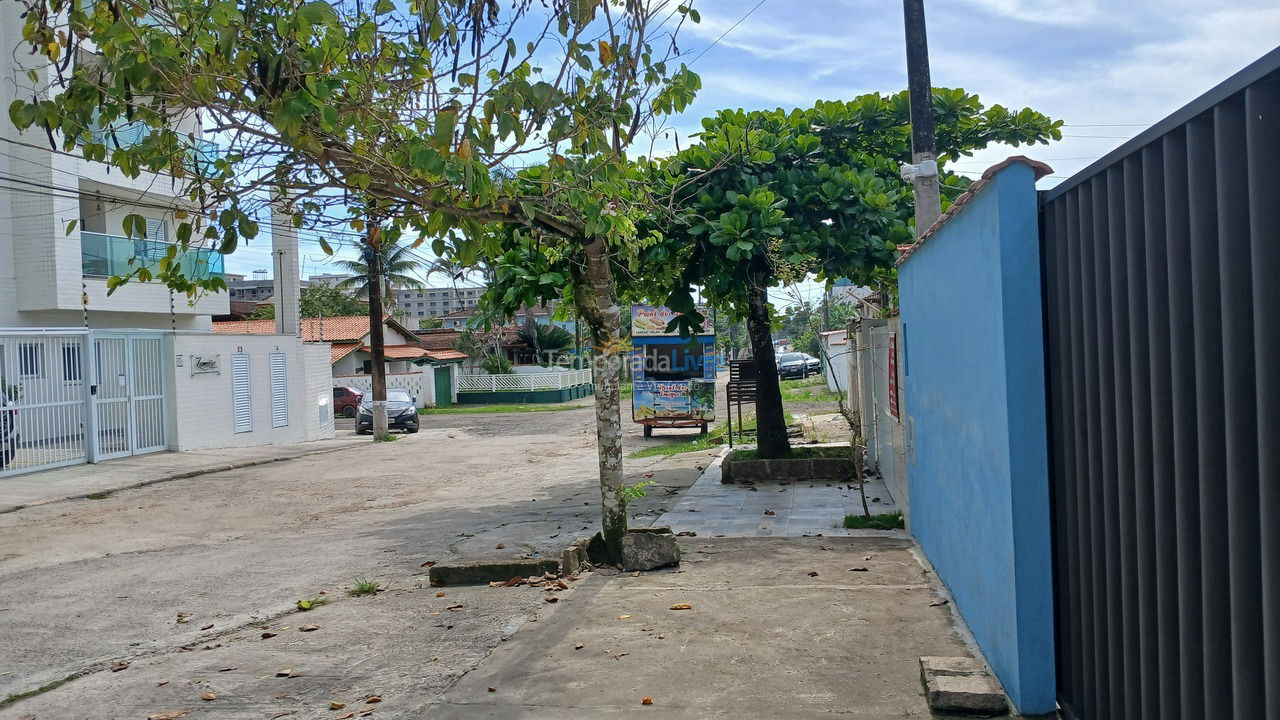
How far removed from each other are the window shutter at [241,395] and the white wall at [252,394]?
156mm

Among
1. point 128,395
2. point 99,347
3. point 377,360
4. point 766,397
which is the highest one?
point 99,347

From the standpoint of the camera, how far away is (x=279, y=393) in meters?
25.9

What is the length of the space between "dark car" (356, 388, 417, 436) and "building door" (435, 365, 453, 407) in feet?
52.3

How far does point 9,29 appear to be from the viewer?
70.6 feet

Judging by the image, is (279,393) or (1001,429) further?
(279,393)

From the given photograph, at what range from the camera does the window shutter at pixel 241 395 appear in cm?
2378

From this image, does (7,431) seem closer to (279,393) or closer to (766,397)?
(279,393)

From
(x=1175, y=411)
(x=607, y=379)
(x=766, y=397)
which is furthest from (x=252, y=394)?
(x=1175, y=411)

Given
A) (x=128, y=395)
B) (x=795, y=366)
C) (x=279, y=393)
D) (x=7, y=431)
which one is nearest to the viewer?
(x=7, y=431)

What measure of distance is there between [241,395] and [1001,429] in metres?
22.9

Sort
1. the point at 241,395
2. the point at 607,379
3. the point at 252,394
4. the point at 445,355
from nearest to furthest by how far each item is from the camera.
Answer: the point at 607,379
the point at 241,395
the point at 252,394
the point at 445,355

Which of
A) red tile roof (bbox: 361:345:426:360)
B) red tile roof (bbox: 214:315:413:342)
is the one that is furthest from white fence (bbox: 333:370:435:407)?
red tile roof (bbox: 214:315:413:342)

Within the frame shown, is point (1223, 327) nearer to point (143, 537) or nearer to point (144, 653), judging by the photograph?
point (144, 653)

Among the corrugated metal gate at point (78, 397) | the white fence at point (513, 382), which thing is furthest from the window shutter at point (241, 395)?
the white fence at point (513, 382)
